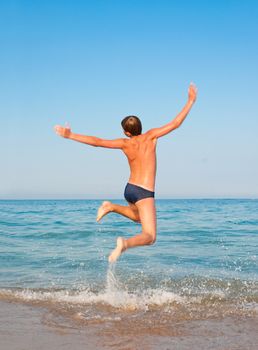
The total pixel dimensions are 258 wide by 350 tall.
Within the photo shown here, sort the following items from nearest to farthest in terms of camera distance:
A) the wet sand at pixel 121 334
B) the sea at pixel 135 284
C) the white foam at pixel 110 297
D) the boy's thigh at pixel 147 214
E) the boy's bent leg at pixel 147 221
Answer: the wet sand at pixel 121 334 → the sea at pixel 135 284 → the boy's bent leg at pixel 147 221 → the boy's thigh at pixel 147 214 → the white foam at pixel 110 297

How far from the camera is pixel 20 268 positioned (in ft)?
36.8

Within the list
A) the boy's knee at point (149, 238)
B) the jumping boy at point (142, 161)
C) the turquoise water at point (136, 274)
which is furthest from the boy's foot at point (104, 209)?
the turquoise water at point (136, 274)

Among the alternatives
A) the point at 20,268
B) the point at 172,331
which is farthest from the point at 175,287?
the point at 20,268

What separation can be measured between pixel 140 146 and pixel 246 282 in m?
4.31

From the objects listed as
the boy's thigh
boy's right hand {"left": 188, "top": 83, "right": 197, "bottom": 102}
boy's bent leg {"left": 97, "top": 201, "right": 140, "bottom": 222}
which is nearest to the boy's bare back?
the boy's thigh

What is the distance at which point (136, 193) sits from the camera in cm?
702

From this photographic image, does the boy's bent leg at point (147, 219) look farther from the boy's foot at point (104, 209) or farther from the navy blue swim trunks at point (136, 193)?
the boy's foot at point (104, 209)

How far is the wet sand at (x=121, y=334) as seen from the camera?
5.43m

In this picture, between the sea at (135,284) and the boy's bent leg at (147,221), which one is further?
the boy's bent leg at (147,221)

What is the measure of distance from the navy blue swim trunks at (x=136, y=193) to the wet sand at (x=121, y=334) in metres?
1.69

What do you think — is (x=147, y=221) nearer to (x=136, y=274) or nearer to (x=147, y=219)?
(x=147, y=219)

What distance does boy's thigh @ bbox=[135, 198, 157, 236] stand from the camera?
6890 millimetres

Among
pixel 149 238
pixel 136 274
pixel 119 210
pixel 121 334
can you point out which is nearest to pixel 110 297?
pixel 119 210

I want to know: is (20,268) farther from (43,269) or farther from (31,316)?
(31,316)
